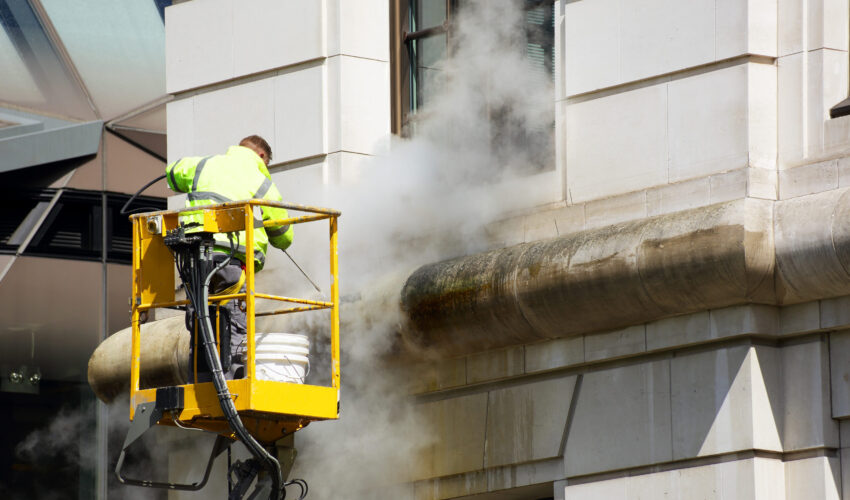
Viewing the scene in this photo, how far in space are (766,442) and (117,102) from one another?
10300mm

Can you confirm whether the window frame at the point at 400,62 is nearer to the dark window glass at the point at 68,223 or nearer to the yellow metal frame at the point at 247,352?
the yellow metal frame at the point at 247,352

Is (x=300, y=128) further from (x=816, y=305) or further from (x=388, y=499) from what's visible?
(x=816, y=305)

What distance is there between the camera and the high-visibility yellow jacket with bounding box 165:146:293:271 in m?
11.0

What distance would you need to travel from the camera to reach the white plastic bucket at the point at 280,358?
425 inches

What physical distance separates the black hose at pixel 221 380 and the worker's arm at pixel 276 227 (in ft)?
1.40

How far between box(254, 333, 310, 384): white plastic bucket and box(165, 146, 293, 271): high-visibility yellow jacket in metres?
0.54

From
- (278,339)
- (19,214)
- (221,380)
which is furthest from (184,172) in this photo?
(19,214)

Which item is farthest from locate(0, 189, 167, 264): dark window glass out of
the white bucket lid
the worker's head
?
the white bucket lid

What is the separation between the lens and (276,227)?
11.3 meters

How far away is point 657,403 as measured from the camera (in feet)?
34.2

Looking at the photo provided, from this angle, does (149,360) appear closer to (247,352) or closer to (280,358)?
(280,358)

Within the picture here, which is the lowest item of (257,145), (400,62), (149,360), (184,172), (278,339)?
(278,339)

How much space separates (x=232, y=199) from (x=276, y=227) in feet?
1.27

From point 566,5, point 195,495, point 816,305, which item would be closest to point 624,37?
point 566,5
